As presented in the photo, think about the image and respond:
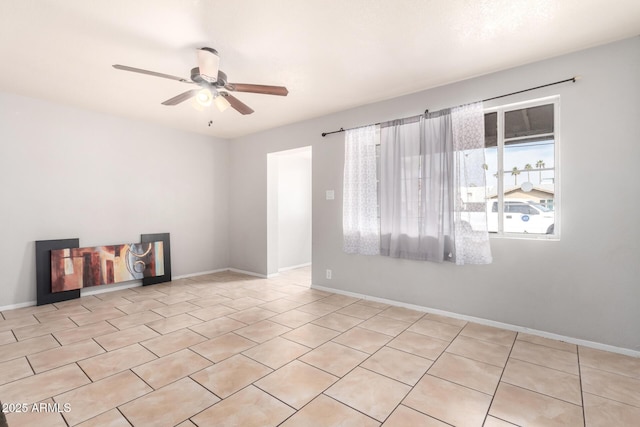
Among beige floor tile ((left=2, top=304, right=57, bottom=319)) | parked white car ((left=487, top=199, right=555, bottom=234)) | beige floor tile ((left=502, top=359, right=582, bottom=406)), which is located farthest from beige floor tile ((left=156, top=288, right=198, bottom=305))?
parked white car ((left=487, top=199, right=555, bottom=234))

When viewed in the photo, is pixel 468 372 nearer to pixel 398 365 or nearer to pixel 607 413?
pixel 398 365

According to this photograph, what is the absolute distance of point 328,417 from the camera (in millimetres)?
1771

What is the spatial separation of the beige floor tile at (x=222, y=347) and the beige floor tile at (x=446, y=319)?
198 centimetres

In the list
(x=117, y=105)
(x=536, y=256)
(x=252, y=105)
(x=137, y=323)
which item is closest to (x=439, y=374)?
(x=536, y=256)

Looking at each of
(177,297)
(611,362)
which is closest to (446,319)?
(611,362)

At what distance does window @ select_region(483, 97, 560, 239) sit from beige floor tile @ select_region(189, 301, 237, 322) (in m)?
3.15

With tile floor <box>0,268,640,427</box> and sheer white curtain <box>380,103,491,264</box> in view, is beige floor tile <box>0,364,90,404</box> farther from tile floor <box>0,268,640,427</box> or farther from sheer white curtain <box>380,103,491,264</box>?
sheer white curtain <box>380,103,491,264</box>

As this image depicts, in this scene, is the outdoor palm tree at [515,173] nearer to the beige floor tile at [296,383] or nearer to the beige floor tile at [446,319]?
the beige floor tile at [446,319]

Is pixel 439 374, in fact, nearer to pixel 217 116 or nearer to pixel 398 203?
pixel 398 203

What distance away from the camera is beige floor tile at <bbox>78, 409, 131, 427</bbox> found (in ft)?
5.52

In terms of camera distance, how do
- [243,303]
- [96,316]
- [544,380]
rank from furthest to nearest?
[243,303] < [96,316] < [544,380]

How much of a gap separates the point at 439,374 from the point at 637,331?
1.77m

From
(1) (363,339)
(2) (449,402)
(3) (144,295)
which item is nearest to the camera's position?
(2) (449,402)

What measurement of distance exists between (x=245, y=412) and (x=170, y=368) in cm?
85
